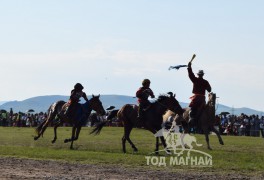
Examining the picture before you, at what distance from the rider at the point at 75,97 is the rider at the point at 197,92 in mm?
4302

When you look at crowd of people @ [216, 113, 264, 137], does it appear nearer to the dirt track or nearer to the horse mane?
the horse mane

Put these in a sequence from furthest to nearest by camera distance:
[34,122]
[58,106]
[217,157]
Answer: [34,122], [58,106], [217,157]

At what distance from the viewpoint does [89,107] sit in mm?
27156

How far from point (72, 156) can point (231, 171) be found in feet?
19.1

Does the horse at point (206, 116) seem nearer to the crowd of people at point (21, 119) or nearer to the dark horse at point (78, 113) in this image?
the dark horse at point (78, 113)

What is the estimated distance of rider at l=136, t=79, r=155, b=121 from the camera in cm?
2298

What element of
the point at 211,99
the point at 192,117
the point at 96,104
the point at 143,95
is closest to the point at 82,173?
the point at 143,95

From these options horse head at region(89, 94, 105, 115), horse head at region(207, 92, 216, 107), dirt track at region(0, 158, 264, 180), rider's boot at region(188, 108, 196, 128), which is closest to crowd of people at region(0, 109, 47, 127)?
horse head at region(89, 94, 105, 115)

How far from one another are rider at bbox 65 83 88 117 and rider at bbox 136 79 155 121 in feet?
12.0

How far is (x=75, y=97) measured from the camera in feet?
88.0

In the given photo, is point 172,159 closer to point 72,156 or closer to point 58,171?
point 72,156

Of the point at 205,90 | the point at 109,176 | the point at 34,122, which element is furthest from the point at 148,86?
the point at 34,122

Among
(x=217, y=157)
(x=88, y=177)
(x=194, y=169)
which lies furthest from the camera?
(x=217, y=157)

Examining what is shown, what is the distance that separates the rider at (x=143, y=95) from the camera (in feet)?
75.4
